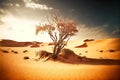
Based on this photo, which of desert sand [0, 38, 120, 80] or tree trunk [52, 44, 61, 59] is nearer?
desert sand [0, 38, 120, 80]

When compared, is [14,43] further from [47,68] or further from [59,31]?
[59,31]

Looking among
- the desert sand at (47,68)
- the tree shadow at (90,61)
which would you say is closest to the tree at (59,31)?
the desert sand at (47,68)

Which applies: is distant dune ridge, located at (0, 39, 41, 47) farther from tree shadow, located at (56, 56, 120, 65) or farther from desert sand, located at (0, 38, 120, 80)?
tree shadow, located at (56, 56, 120, 65)

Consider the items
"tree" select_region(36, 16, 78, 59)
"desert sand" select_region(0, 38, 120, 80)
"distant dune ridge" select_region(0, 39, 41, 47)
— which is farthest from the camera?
"tree" select_region(36, 16, 78, 59)

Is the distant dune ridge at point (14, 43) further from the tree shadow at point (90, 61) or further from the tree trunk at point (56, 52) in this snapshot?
the tree shadow at point (90, 61)

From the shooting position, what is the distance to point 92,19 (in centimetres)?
722

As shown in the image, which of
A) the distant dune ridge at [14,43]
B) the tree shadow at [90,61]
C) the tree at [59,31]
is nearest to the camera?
the distant dune ridge at [14,43]

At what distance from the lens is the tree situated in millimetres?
7016

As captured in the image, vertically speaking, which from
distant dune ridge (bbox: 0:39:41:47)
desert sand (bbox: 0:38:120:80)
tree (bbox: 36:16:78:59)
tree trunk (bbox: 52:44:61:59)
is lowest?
desert sand (bbox: 0:38:120:80)

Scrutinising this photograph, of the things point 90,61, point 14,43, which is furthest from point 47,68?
Answer: point 90,61

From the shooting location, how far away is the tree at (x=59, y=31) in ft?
23.0

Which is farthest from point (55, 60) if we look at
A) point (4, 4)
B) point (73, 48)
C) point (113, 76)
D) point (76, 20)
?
point (4, 4)

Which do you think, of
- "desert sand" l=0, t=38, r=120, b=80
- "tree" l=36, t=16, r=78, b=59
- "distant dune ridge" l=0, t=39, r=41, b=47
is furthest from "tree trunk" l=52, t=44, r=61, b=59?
"distant dune ridge" l=0, t=39, r=41, b=47

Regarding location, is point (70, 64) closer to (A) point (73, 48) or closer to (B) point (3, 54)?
(A) point (73, 48)
